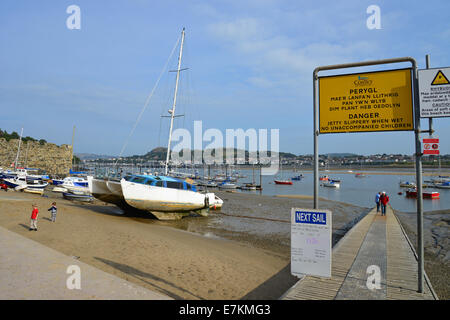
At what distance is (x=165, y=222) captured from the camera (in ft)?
66.2

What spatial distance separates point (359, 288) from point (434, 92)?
4602mm

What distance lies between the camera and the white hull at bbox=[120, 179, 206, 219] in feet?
59.3

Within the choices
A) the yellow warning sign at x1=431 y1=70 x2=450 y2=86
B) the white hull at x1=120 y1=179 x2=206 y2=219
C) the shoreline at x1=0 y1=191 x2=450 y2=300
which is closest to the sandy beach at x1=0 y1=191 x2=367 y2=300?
the shoreline at x1=0 y1=191 x2=450 y2=300

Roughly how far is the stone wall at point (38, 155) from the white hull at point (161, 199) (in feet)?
202

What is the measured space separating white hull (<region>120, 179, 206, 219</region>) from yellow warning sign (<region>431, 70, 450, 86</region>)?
15.8 meters

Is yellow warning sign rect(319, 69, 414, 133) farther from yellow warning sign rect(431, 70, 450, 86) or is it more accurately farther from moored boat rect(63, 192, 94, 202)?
moored boat rect(63, 192, 94, 202)

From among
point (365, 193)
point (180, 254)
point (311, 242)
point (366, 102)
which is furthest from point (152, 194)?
point (365, 193)

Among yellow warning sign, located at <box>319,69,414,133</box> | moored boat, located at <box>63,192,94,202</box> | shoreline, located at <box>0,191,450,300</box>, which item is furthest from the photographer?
moored boat, located at <box>63,192,94,202</box>

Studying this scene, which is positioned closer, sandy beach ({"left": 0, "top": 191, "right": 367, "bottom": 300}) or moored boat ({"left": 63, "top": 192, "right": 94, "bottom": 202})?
sandy beach ({"left": 0, "top": 191, "right": 367, "bottom": 300})

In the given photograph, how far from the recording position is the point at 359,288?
6531mm

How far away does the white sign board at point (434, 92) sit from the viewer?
618 cm
